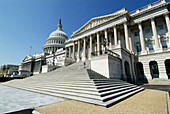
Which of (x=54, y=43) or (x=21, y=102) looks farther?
(x=54, y=43)

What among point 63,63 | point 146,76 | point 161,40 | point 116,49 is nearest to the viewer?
point 116,49

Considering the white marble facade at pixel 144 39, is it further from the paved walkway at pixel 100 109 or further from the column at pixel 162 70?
the paved walkway at pixel 100 109

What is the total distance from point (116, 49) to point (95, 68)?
21.7 feet

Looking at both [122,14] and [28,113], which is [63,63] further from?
[28,113]

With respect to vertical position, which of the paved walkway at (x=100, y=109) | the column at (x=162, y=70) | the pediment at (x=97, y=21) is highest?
the pediment at (x=97, y=21)

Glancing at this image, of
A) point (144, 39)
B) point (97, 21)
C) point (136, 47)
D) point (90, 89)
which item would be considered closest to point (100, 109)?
point (90, 89)

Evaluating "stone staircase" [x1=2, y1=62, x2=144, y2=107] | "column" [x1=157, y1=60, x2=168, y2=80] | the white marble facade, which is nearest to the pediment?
the white marble facade

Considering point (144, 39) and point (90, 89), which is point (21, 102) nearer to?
point (90, 89)

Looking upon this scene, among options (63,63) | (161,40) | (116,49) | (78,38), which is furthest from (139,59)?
(78,38)

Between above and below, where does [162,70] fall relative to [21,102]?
above

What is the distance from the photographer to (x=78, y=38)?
1527 inches

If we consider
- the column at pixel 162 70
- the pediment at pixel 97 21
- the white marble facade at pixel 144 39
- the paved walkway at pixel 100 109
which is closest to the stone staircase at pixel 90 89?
the paved walkway at pixel 100 109

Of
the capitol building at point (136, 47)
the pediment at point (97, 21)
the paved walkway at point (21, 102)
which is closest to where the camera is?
the paved walkway at point (21, 102)

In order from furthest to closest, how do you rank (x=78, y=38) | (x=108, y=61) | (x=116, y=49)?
(x=78, y=38)
(x=116, y=49)
(x=108, y=61)
